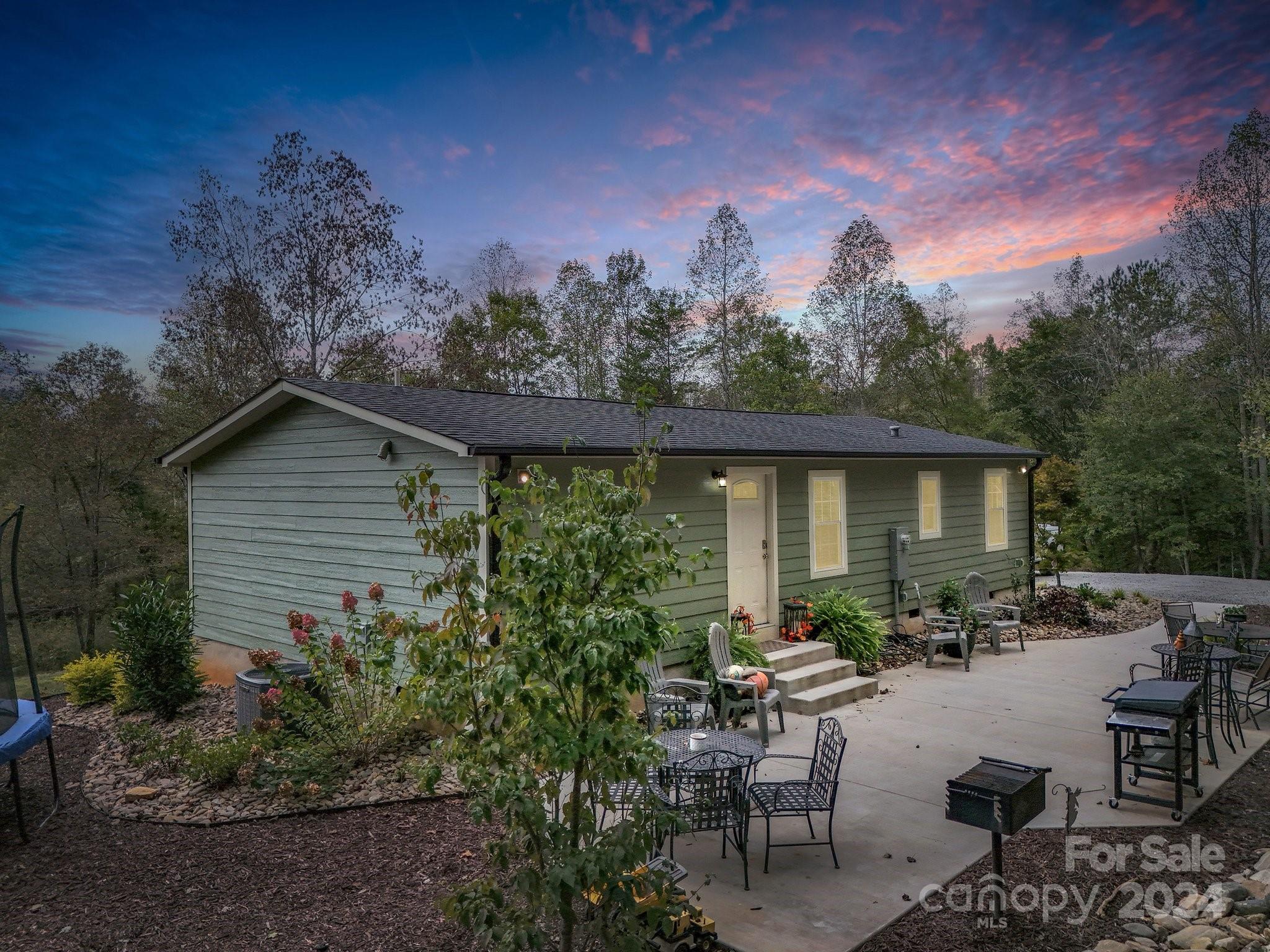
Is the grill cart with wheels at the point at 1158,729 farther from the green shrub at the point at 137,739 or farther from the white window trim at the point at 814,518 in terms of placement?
the green shrub at the point at 137,739

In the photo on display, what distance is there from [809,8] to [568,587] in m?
10.7

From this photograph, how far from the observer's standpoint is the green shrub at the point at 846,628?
29.8 feet

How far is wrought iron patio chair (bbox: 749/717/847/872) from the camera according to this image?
170 inches

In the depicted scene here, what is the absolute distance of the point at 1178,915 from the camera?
358cm

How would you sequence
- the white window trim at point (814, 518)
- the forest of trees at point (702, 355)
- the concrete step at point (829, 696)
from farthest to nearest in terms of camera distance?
the forest of trees at point (702, 355) < the white window trim at point (814, 518) < the concrete step at point (829, 696)

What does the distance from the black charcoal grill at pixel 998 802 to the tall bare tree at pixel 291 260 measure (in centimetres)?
1582

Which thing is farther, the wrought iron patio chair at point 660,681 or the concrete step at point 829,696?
the concrete step at point 829,696

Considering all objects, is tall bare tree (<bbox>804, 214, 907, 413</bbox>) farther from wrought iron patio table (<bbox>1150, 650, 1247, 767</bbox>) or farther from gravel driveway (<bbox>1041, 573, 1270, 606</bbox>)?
wrought iron patio table (<bbox>1150, 650, 1247, 767</bbox>)

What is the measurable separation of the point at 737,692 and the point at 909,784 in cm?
188

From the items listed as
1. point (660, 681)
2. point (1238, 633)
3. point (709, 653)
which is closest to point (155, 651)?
point (660, 681)

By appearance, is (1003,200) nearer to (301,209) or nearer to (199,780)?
(301,209)

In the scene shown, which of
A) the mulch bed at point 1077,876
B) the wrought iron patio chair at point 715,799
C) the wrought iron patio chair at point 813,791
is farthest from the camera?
the wrought iron patio chair at point 813,791

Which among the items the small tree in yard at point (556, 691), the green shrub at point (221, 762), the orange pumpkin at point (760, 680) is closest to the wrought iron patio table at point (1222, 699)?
the orange pumpkin at point (760, 680)

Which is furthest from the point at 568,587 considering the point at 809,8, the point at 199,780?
the point at 809,8
